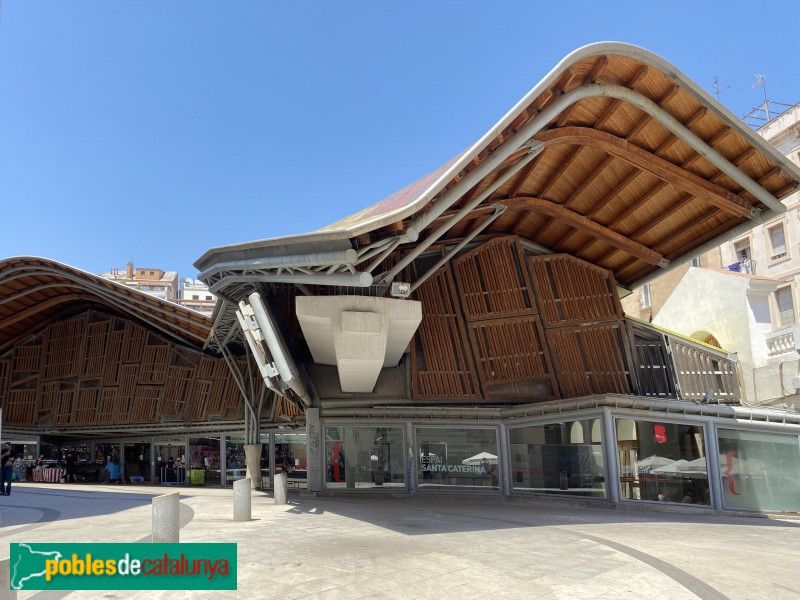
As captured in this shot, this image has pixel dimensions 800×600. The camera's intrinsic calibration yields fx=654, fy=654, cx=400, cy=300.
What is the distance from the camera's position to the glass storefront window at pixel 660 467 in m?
17.8

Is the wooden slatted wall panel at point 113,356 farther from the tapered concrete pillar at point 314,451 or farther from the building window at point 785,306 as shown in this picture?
the building window at point 785,306

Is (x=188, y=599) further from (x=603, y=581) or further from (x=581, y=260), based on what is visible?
(x=581, y=260)

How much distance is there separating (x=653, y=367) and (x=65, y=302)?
26.0 meters

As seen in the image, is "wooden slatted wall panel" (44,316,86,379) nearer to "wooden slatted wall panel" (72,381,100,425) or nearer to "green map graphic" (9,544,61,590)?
"wooden slatted wall panel" (72,381,100,425)

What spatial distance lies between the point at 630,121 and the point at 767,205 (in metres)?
4.94

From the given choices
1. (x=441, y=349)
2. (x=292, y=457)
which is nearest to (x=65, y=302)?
(x=292, y=457)

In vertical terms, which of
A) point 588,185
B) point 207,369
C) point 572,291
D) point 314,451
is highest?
point 588,185

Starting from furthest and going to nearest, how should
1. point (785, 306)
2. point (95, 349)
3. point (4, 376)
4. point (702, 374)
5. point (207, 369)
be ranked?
1. point (785, 306)
2. point (4, 376)
3. point (95, 349)
4. point (207, 369)
5. point (702, 374)

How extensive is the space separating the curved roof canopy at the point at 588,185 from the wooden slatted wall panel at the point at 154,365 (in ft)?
41.7

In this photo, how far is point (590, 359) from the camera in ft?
74.7

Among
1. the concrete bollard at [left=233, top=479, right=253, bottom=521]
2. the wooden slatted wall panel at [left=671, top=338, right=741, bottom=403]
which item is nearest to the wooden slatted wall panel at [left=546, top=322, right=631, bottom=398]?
the wooden slatted wall panel at [left=671, top=338, right=741, bottom=403]

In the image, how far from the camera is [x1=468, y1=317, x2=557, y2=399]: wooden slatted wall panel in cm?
2256

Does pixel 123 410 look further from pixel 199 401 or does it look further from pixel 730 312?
pixel 730 312

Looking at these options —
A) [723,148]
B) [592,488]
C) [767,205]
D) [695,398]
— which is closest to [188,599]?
[592,488]
